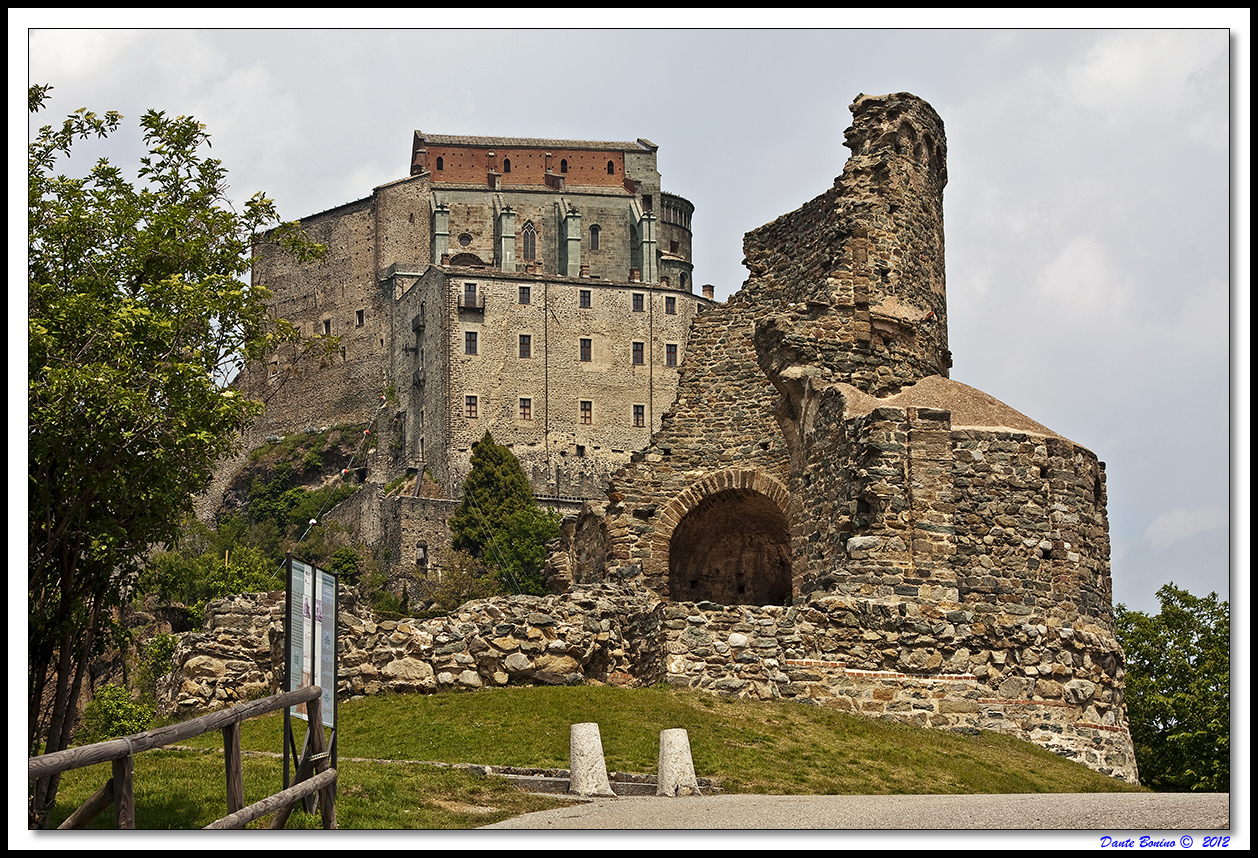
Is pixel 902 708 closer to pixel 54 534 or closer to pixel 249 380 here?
pixel 54 534

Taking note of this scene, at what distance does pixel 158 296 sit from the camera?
13.8 m

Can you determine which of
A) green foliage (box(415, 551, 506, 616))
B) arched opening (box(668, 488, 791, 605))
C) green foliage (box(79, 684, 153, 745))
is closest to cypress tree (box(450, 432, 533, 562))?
green foliage (box(415, 551, 506, 616))

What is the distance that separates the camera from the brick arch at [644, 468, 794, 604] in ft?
84.3

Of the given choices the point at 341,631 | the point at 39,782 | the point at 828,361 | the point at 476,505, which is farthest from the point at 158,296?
the point at 476,505

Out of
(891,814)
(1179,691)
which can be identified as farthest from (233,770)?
(1179,691)

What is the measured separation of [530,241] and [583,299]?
19497mm

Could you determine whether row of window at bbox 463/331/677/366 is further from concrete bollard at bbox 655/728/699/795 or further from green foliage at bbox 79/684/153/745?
concrete bollard at bbox 655/728/699/795

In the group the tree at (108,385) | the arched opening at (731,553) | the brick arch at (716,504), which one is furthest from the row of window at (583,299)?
the tree at (108,385)

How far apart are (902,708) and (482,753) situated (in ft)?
19.5

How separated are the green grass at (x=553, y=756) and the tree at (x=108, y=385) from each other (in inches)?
56.9

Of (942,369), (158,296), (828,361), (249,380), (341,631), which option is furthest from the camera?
(249,380)

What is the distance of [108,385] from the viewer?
41.2ft

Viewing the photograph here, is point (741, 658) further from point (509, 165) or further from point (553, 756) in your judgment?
point (509, 165)

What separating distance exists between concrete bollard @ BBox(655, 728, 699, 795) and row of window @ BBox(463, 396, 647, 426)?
8591 cm
